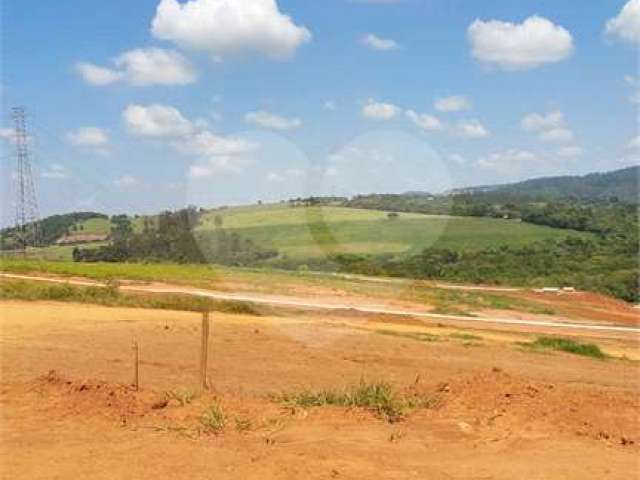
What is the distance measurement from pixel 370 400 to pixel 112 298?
20.4 metres

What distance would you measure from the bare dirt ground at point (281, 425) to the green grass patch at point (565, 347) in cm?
601

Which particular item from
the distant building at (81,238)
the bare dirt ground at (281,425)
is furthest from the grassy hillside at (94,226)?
the bare dirt ground at (281,425)

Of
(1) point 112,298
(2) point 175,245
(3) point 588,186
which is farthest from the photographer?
(3) point 588,186

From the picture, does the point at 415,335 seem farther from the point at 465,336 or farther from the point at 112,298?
the point at 112,298

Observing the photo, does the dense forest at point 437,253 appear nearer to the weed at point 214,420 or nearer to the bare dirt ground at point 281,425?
the bare dirt ground at point 281,425

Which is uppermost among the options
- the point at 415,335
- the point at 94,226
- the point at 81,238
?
the point at 94,226

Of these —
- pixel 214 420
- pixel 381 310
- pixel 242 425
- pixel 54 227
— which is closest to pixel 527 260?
pixel 381 310

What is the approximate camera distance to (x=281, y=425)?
942 cm

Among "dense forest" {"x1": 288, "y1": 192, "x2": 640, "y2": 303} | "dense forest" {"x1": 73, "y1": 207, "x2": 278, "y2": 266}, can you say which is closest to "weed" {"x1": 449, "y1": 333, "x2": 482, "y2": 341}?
"dense forest" {"x1": 73, "y1": 207, "x2": 278, "y2": 266}

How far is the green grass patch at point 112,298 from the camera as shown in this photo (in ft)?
92.5

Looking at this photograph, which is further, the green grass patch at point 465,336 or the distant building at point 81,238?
the distant building at point 81,238

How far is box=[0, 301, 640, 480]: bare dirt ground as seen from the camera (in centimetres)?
792

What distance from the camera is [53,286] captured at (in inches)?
1174

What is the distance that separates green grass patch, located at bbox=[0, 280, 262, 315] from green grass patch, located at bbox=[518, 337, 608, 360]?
1001cm
